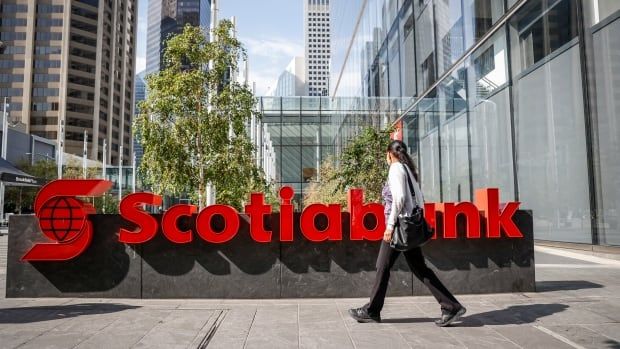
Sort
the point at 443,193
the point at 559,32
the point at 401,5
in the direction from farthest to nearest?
the point at 401,5 < the point at 443,193 < the point at 559,32

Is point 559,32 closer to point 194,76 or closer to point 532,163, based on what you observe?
point 532,163

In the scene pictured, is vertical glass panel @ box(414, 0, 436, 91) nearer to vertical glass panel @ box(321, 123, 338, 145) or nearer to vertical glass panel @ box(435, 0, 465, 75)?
vertical glass panel @ box(435, 0, 465, 75)

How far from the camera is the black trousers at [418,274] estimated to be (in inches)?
210

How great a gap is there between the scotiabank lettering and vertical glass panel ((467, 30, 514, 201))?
8.42 metres

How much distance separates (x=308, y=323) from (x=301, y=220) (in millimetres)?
1763

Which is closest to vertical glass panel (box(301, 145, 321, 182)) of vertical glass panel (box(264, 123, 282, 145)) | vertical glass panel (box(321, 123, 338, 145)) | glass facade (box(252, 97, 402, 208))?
glass facade (box(252, 97, 402, 208))

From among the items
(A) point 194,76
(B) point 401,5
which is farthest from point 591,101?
(B) point 401,5

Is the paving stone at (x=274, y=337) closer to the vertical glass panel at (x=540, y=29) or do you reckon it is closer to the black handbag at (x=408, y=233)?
the black handbag at (x=408, y=233)

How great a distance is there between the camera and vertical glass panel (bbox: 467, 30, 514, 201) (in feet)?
49.6

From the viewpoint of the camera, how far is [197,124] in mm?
9883

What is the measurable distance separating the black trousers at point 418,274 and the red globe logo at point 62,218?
4.29 meters

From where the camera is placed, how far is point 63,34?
96.1m

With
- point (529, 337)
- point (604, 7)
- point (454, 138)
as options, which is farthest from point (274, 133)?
point (529, 337)

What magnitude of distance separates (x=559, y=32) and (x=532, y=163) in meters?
3.60
